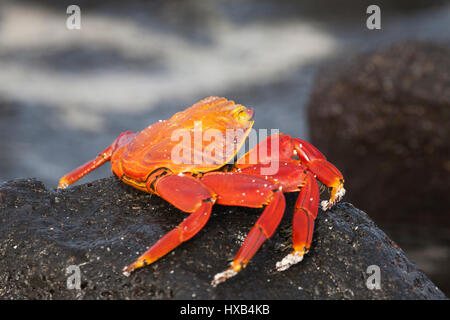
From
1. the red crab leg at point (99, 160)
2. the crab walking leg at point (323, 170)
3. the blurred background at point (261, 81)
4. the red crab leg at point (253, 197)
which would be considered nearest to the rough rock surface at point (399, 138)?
the blurred background at point (261, 81)

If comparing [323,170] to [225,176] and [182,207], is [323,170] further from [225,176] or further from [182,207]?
[182,207]

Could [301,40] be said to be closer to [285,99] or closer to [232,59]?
[232,59]

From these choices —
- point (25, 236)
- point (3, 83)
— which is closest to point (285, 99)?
point (3, 83)

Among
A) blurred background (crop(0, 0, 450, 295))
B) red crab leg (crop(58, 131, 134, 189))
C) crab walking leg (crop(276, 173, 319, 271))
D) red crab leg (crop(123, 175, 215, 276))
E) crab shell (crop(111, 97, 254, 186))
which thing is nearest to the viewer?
red crab leg (crop(123, 175, 215, 276))

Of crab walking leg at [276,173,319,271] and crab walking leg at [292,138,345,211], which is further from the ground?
crab walking leg at [292,138,345,211]

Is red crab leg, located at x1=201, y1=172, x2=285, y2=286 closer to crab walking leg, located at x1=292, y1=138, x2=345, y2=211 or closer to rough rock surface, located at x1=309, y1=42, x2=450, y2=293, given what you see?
crab walking leg, located at x1=292, y1=138, x2=345, y2=211

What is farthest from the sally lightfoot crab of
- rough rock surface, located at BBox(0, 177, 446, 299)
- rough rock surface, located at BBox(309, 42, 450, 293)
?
rough rock surface, located at BBox(309, 42, 450, 293)

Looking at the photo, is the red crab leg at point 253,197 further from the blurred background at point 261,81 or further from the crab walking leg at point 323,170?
the blurred background at point 261,81
